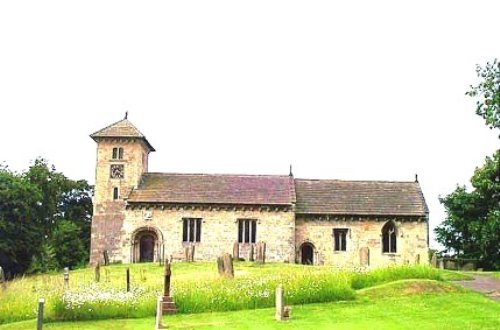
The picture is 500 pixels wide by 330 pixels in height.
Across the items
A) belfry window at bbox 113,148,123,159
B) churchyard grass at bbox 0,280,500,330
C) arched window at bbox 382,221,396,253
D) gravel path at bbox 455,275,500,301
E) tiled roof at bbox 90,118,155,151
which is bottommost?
churchyard grass at bbox 0,280,500,330

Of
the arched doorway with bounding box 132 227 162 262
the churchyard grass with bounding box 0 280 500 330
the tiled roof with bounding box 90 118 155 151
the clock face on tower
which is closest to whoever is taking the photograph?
the churchyard grass with bounding box 0 280 500 330

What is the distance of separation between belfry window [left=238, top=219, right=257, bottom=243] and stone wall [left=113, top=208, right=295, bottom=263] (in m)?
0.28

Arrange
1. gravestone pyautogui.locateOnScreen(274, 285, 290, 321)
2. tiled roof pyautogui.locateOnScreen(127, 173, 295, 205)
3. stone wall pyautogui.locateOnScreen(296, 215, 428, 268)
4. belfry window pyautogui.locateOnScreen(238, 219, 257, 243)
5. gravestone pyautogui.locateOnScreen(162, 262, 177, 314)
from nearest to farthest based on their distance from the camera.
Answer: gravestone pyautogui.locateOnScreen(274, 285, 290, 321)
gravestone pyautogui.locateOnScreen(162, 262, 177, 314)
stone wall pyautogui.locateOnScreen(296, 215, 428, 268)
belfry window pyautogui.locateOnScreen(238, 219, 257, 243)
tiled roof pyautogui.locateOnScreen(127, 173, 295, 205)

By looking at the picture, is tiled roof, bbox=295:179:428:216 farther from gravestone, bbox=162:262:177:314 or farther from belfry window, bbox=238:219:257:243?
gravestone, bbox=162:262:177:314

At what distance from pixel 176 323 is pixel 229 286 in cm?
458

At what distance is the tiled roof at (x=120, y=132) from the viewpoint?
50.5m

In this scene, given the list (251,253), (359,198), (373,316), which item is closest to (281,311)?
(373,316)

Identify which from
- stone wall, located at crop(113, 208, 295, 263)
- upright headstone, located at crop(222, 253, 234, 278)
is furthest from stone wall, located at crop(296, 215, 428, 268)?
upright headstone, located at crop(222, 253, 234, 278)

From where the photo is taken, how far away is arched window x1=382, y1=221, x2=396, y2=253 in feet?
159

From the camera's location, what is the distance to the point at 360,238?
48.3 meters

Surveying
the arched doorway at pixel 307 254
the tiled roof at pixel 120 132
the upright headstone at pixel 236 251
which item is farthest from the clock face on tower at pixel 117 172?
the arched doorway at pixel 307 254

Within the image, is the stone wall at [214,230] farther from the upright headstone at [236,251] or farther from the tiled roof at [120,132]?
the tiled roof at [120,132]

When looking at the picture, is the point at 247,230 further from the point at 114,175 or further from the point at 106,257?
the point at 114,175

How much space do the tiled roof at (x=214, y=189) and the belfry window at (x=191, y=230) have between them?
144 cm
